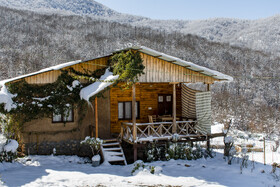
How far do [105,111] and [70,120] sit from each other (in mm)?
1739

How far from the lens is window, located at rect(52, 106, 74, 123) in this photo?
12725 mm

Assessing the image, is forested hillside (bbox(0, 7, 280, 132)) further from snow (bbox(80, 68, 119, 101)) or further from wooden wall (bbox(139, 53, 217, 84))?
snow (bbox(80, 68, 119, 101))

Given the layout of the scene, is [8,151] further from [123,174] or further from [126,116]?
[126,116]

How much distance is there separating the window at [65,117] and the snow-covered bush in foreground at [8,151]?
7.34ft

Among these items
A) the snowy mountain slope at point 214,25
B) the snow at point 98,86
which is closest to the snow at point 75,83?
the snow at point 98,86

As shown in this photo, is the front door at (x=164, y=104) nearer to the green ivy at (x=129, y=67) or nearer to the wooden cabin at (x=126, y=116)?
the wooden cabin at (x=126, y=116)

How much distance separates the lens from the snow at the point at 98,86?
11.4m

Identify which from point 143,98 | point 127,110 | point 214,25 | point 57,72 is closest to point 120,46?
point 143,98

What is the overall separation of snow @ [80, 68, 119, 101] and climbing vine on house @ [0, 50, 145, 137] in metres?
0.21

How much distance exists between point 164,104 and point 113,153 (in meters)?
4.81

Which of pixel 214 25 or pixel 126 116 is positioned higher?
pixel 214 25

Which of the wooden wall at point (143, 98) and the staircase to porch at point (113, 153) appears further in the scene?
the wooden wall at point (143, 98)

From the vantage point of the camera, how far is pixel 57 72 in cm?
1270

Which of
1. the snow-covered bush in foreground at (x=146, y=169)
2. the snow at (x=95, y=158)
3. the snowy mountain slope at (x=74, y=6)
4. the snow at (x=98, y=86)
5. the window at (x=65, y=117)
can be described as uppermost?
the snowy mountain slope at (x=74, y=6)
